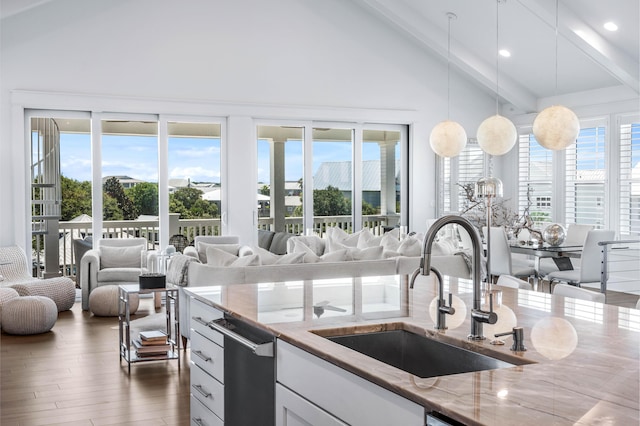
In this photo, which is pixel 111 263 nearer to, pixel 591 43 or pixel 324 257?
pixel 324 257

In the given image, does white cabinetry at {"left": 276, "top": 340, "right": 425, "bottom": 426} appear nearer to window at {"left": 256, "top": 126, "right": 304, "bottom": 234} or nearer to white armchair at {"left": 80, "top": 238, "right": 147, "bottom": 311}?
white armchair at {"left": 80, "top": 238, "right": 147, "bottom": 311}

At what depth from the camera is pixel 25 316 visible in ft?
21.4

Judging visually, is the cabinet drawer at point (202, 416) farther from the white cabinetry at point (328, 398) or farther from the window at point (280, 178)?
the window at point (280, 178)

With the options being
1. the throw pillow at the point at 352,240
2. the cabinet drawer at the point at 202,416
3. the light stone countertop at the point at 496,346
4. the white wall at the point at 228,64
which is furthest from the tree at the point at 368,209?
the cabinet drawer at the point at 202,416

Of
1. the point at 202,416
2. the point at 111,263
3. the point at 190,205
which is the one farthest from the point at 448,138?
the point at 202,416

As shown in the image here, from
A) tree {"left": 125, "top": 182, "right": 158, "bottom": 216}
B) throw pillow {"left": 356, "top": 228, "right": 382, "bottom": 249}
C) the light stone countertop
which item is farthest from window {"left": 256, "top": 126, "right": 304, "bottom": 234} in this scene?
the light stone countertop

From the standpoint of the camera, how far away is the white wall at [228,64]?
845cm

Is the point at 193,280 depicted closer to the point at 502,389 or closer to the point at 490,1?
the point at 502,389

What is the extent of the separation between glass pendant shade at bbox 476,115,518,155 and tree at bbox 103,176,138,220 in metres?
4.82

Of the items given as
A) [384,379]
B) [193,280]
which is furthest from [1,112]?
[384,379]

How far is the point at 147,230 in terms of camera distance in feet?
30.8

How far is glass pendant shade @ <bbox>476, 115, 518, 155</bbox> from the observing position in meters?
8.14

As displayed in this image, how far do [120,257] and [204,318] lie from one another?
572 cm

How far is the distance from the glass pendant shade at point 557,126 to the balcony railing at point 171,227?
4192 mm
